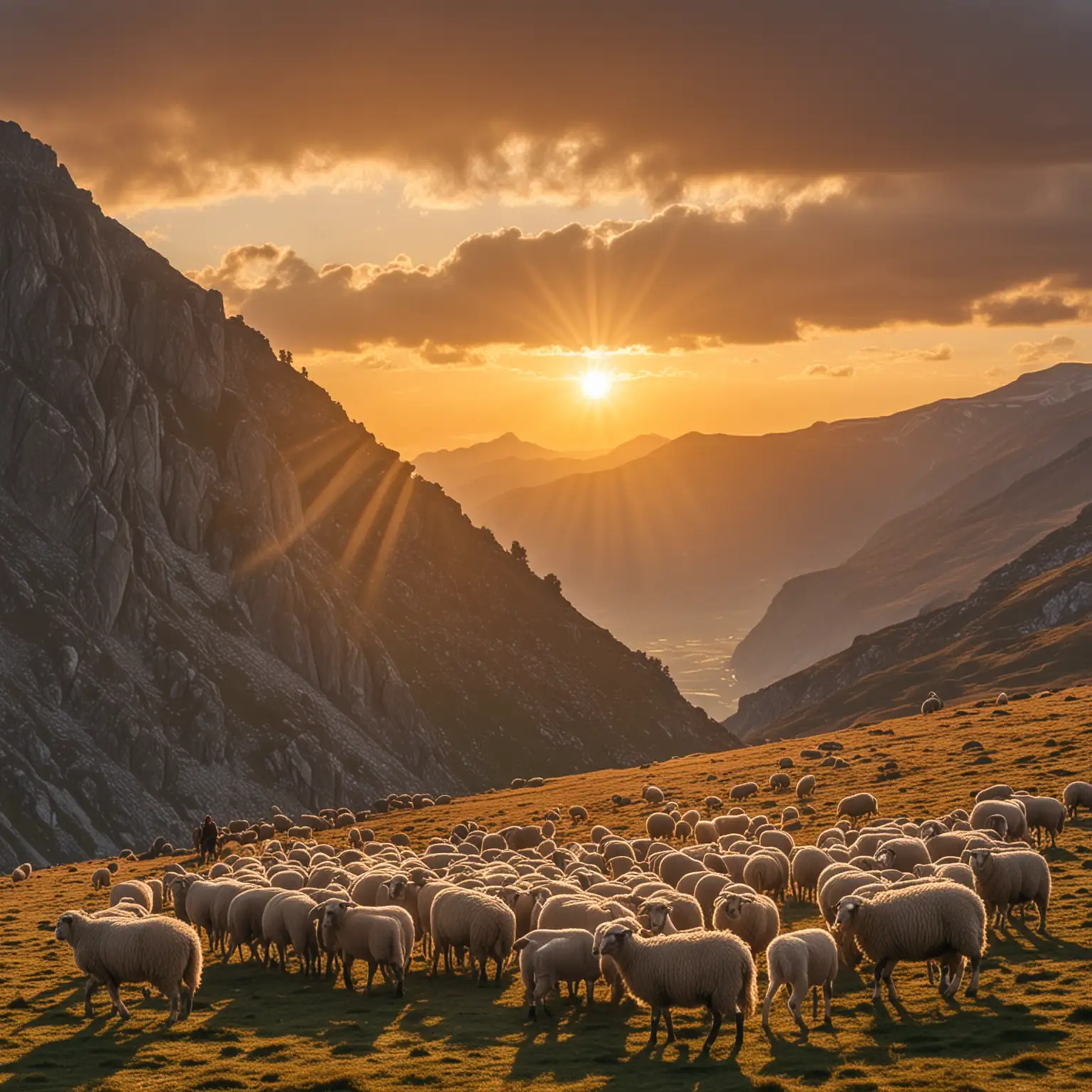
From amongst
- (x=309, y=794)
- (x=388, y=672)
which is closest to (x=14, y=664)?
(x=309, y=794)

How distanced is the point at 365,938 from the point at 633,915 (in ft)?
22.2

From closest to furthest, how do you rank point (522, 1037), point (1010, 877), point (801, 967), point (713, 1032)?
point (713, 1032)
point (801, 967)
point (522, 1037)
point (1010, 877)

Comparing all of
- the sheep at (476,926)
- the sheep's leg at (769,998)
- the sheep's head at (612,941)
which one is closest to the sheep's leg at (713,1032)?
the sheep's leg at (769,998)

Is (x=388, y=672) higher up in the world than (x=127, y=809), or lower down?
higher up

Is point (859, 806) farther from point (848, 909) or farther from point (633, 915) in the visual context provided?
point (848, 909)

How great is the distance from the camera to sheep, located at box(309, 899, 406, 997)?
3138cm

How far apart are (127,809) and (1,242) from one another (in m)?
83.3

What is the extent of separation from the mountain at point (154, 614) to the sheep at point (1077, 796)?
333 feet

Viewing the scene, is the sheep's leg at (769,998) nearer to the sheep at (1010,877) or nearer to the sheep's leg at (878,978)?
the sheep's leg at (878,978)

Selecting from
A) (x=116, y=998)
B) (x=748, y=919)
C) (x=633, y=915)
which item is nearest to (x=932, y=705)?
(x=633, y=915)

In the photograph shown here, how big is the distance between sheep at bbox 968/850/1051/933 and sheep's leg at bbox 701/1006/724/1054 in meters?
10.0

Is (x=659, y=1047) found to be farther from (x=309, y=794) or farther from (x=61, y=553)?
(x=61, y=553)

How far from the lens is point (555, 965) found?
28.1 m

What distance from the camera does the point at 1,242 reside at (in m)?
172
